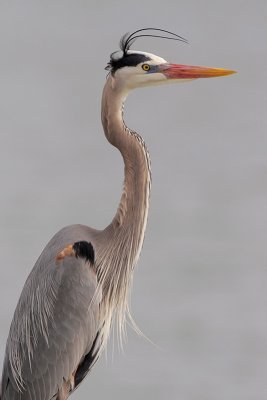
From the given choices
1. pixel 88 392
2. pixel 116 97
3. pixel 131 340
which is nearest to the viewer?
pixel 116 97

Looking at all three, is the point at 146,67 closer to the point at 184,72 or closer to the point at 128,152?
the point at 184,72

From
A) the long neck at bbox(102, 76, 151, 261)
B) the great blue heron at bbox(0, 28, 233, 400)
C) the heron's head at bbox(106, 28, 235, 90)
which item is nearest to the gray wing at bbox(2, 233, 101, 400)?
the great blue heron at bbox(0, 28, 233, 400)

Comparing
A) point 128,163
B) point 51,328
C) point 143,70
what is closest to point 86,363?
point 51,328

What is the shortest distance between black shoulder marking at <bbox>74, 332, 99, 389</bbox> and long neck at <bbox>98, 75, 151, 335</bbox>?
167mm

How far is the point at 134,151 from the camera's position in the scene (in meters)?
4.96

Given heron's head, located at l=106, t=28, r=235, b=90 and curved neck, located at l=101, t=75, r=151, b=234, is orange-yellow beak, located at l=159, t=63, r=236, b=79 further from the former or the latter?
curved neck, located at l=101, t=75, r=151, b=234

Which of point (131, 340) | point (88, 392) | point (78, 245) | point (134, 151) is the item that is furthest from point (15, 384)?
point (131, 340)

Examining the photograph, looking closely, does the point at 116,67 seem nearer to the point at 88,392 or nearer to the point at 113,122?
the point at 113,122

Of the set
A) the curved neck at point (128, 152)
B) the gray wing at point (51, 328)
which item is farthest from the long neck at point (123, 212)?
the gray wing at point (51, 328)

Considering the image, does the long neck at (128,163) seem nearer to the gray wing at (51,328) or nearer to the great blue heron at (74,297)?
the great blue heron at (74,297)

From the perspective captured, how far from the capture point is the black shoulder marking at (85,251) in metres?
5.07

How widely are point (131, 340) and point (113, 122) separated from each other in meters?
5.92

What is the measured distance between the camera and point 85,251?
512 cm

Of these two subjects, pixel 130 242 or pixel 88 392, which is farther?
pixel 88 392
